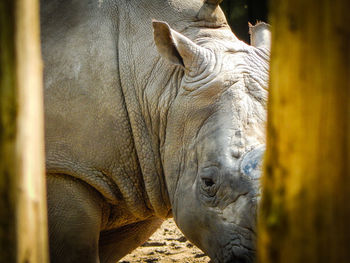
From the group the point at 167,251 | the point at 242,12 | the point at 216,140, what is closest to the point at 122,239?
the point at 167,251

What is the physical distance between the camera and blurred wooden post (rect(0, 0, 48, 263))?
1923mm

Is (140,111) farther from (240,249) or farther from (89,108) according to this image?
(240,249)

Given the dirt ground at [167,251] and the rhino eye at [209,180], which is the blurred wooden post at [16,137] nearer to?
the rhino eye at [209,180]

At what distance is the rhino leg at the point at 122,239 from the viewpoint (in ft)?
17.0

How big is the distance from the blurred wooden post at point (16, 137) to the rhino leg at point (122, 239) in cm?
322

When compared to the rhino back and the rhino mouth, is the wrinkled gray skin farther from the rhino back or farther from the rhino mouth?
the rhino mouth

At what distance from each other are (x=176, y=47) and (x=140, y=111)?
55 centimetres

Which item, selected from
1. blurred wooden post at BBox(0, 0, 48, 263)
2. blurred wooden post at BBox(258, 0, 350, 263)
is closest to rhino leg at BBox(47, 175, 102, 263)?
blurred wooden post at BBox(0, 0, 48, 263)

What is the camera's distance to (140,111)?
438cm

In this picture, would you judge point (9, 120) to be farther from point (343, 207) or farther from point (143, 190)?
point (143, 190)

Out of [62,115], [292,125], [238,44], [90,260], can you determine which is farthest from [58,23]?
[292,125]

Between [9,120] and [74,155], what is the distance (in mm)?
2344

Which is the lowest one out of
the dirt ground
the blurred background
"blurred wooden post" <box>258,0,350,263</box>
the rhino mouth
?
the dirt ground

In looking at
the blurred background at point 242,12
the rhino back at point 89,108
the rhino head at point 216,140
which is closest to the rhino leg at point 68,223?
the rhino back at point 89,108
